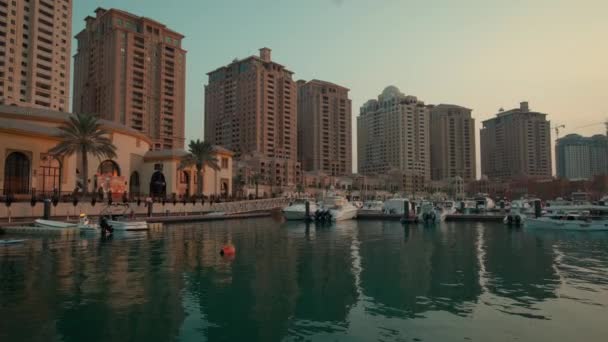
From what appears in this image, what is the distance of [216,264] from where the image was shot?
22984 millimetres

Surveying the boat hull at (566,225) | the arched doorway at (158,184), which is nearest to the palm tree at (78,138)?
the arched doorway at (158,184)

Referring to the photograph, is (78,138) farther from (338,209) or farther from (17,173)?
(338,209)

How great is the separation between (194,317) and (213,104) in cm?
18626

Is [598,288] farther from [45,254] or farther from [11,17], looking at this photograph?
[11,17]

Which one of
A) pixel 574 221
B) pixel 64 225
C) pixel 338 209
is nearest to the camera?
pixel 64 225

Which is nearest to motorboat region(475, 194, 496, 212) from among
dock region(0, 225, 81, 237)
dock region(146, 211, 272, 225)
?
dock region(146, 211, 272, 225)

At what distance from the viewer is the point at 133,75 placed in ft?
456

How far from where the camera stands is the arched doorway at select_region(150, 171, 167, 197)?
74.9 metres

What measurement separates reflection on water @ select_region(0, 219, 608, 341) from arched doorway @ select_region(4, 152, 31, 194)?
88.9ft

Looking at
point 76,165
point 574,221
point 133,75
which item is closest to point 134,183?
point 76,165

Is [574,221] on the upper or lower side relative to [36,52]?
lower

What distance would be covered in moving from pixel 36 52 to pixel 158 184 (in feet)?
238

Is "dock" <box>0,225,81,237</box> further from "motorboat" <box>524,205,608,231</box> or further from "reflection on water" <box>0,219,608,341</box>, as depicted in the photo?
"motorboat" <box>524,205,608,231</box>

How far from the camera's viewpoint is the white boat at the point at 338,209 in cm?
6253
